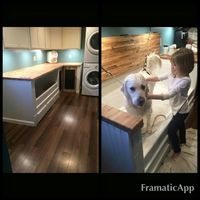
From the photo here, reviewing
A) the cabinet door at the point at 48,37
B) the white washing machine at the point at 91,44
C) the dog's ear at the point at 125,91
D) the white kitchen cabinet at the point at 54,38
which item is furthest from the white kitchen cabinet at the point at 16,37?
the dog's ear at the point at 125,91

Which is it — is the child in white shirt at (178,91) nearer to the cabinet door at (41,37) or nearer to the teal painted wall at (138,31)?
the teal painted wall at (138,31)

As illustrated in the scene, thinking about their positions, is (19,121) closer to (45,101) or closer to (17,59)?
(45,101)

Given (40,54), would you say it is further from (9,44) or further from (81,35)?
(9,44)

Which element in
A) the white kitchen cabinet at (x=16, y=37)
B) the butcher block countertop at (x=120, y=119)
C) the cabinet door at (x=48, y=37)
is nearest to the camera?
the butcher block countertop at (x=120, y=119)

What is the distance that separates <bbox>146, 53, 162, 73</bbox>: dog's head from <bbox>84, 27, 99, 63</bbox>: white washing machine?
2.56 meters

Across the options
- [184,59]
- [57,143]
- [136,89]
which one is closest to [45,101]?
[57,143]

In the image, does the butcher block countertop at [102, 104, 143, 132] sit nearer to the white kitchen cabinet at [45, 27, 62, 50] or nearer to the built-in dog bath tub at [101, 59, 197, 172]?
the built-in dog bath tub at [101, 59, 197, 172]

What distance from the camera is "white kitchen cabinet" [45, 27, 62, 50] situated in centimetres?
338

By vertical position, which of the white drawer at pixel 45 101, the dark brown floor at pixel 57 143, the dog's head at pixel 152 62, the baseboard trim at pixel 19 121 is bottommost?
the dark brown floor at pixel 57 143

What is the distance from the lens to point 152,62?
104 centimetres

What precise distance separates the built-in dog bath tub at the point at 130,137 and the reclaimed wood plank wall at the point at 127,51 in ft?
0.22

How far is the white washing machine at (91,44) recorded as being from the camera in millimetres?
3439

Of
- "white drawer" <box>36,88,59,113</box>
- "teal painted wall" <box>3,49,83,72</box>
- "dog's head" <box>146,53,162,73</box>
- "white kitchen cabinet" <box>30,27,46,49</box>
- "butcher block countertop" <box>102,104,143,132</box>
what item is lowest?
"white drawer" <box>36,88,59,113</box>

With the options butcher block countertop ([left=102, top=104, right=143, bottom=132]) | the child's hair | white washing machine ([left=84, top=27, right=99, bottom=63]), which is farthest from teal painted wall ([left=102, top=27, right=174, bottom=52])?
white washing machine ([left=84, top=27, right=99, bottom=63])
